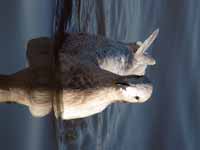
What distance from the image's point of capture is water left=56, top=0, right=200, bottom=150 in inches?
14.9

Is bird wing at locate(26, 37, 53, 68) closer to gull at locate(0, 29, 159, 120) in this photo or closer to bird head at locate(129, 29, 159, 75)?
gull at locate(0, 29, 159, 120)

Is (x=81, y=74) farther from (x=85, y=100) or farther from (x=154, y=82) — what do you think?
(x=154, y=82)

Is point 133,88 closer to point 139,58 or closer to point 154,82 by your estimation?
point 139,58

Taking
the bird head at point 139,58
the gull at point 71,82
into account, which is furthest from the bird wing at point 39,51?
the bird head at point 139,58

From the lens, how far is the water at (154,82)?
378 millimetres

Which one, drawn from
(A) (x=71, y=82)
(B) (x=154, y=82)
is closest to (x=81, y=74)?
(A) (x=71, y=82)

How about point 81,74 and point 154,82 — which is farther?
point 154,82

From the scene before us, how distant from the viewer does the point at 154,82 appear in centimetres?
53

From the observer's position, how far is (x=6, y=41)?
1.07ft

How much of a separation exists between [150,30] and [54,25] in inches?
7.2

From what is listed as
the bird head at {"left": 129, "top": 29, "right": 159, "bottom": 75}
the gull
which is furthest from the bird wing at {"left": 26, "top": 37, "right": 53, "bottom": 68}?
the bird head at {"left": 129, "top": 29, "right": 159, "bottom": 75}

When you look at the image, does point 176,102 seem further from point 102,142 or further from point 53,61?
point 53,61

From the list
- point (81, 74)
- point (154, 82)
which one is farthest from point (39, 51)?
point (154, 82)

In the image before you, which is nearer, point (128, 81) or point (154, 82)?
point (128, 81)
